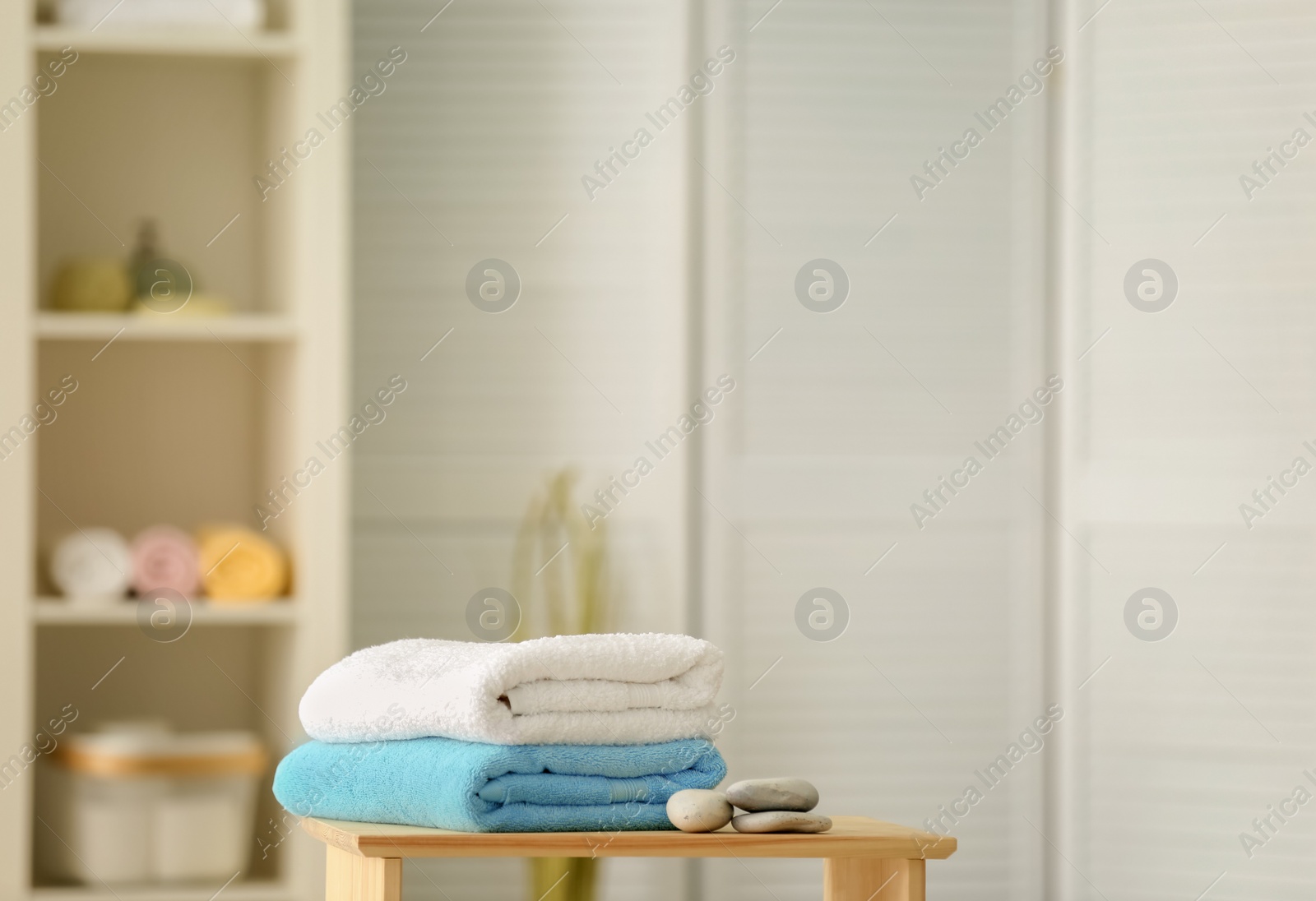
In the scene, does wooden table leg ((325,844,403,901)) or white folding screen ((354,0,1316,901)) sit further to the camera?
white folding screen ((354,0,1316,901))

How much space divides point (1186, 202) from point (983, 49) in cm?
42

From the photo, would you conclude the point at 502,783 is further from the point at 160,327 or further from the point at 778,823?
the point at 160,327

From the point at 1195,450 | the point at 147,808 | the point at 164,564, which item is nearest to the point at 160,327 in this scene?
the point at 164,564

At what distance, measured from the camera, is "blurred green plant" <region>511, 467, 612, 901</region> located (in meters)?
1.92

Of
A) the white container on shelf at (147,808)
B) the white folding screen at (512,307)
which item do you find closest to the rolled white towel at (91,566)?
the white container on shelf at (147,808)

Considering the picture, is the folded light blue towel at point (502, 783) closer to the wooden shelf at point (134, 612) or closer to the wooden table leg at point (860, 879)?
the wooden table leg at point (860, 879)

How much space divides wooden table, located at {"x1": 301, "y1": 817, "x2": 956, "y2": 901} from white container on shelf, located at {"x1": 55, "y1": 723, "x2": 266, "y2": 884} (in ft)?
3.22

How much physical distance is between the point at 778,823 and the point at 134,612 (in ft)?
4.00

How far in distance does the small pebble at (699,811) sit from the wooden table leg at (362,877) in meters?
0.17

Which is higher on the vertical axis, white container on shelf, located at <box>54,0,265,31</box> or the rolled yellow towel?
white container on shelf, located at <box>54,0,265,31</box>

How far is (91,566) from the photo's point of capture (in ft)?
5.85

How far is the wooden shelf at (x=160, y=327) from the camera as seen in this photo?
5.79 ft

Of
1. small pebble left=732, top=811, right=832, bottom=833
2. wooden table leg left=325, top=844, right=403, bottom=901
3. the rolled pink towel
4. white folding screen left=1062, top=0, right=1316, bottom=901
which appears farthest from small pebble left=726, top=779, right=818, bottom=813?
white folding screen left=1062, top=0, right=1316, bottom=901

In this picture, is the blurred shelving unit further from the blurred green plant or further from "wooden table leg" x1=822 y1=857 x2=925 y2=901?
"wooden table leg" x1=822 y1=857 x2=925 y2=901
